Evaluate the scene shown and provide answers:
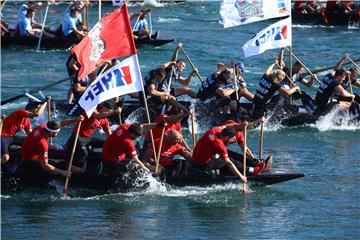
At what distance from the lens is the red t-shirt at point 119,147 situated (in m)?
20.5

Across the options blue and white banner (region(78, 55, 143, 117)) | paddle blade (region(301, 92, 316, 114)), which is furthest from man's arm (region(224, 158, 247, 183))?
paddle blade (region(301, 92, 316, 114))

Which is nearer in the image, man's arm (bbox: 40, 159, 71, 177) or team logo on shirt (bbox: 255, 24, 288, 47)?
man's arm (bbox: 40, 159, 71, 177)

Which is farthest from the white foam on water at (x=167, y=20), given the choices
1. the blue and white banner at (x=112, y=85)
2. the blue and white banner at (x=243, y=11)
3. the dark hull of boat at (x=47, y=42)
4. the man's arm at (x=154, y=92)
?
the blue and white banner at (x=112, y=85)

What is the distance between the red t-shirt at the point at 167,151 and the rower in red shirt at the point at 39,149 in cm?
171

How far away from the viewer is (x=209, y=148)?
68.3 ft

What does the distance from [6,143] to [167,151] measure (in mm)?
3159

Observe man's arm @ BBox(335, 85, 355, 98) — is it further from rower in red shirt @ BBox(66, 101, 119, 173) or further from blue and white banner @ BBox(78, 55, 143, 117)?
blue and white banner @ BBox(78, 55, 143, 117)

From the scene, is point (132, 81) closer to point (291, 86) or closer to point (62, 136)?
point (62, 136)

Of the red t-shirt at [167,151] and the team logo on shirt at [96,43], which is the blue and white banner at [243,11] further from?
the team logo on shirt at [96,43]

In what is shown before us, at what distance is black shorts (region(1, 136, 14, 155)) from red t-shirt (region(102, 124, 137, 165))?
1.85 metres

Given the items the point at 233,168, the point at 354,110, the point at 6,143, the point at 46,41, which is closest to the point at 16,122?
the point at 6,143

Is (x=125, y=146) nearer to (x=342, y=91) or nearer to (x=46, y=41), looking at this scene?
(x=342, y=91)

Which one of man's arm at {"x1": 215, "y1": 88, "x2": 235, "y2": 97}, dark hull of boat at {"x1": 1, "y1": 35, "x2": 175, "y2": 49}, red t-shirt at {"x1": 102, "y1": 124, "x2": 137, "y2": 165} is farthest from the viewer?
dark hull of boat at {"x1": 1, "y1": 35, "x2": 175, "y2": 49}

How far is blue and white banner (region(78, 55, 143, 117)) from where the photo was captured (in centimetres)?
2028
